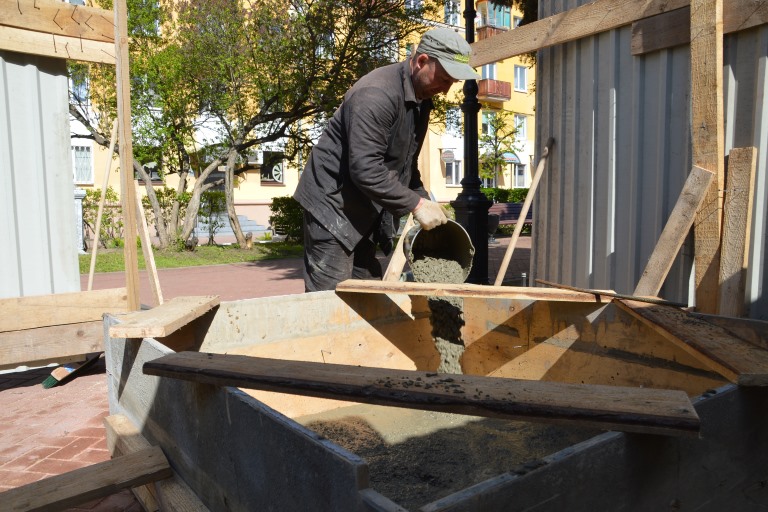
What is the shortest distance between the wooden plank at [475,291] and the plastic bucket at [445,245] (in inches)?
19.9

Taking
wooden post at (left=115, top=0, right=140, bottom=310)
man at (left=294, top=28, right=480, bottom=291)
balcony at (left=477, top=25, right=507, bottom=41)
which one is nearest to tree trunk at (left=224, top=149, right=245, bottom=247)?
wooden post at (left=115, top=0, right=140, bottom=310)

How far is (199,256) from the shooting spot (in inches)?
602

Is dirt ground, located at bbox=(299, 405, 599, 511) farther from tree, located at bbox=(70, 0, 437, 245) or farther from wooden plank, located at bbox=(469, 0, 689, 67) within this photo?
tree, located at bbox=(70, 0, 437, 245)

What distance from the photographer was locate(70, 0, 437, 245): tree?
1412 centimetres

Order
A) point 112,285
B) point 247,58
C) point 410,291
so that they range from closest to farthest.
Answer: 1. point 410,291
2. point 112,285
3. point 247,58

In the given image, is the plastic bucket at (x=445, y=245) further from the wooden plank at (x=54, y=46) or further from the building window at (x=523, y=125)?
the building window at (x=523, y=125)

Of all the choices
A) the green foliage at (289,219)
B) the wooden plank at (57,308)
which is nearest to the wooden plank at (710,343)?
the wooden plank at (57,308)

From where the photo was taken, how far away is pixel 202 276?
39.9ft

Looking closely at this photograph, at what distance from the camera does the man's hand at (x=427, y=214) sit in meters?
3.61

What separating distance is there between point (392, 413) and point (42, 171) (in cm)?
336

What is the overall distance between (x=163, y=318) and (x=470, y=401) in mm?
1649

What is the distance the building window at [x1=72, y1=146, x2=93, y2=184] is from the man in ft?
67.0

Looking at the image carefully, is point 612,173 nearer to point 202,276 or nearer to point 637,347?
point 637,347

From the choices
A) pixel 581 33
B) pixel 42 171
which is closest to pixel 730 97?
pixel 581 33
